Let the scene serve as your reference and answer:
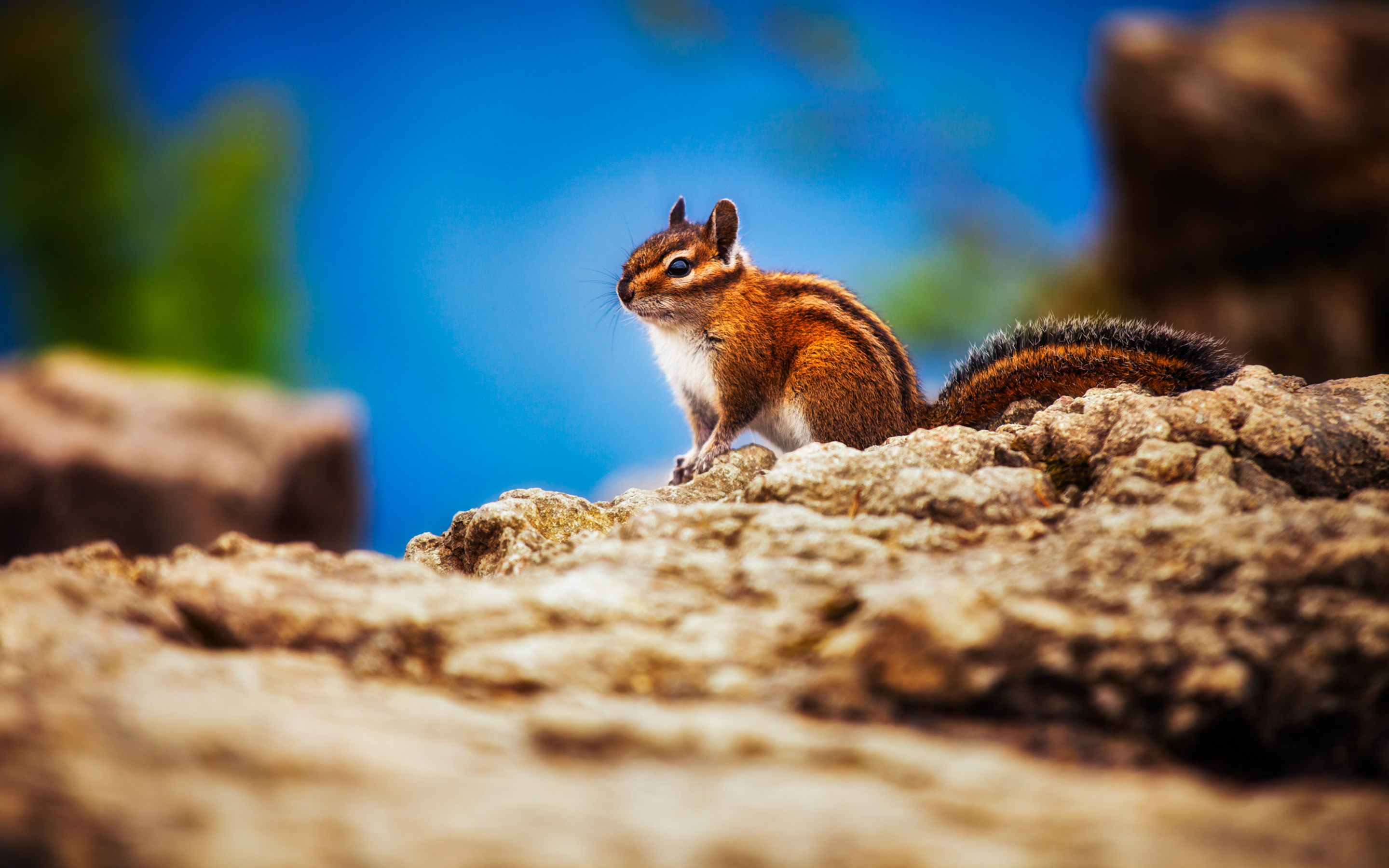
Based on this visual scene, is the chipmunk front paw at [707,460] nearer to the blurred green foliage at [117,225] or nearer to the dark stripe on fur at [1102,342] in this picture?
the dark stripe on fur at [1102,342]

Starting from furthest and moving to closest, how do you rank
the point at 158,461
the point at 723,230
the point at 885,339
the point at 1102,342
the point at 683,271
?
the point at 158,461 < the point at 723,230 < the point at 683,271 < the point at 885,339 < the point at 1102,342

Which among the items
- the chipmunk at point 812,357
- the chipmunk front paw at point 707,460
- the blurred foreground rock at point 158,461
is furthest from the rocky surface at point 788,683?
the blurred foreground rock at point 158,461

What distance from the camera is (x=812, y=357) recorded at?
151 inches

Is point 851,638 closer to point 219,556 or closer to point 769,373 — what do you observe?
point 219,556

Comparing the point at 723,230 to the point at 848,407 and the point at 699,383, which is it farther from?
the point at 848,407

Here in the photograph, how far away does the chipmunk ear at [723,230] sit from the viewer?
4527mm

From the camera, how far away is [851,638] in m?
1.60

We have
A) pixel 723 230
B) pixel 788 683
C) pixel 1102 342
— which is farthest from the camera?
pixel 723 230

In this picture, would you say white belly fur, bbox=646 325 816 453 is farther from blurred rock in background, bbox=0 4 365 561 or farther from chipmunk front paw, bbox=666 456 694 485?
blurred rock in background, bbox=0 4 365 561

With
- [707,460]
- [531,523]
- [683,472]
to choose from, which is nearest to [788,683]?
[531,523]

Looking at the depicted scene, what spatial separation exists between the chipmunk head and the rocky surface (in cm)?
210

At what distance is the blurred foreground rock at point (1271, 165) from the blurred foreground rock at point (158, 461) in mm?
8482

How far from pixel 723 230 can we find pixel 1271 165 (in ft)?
24.7

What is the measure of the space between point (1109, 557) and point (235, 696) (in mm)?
1516
